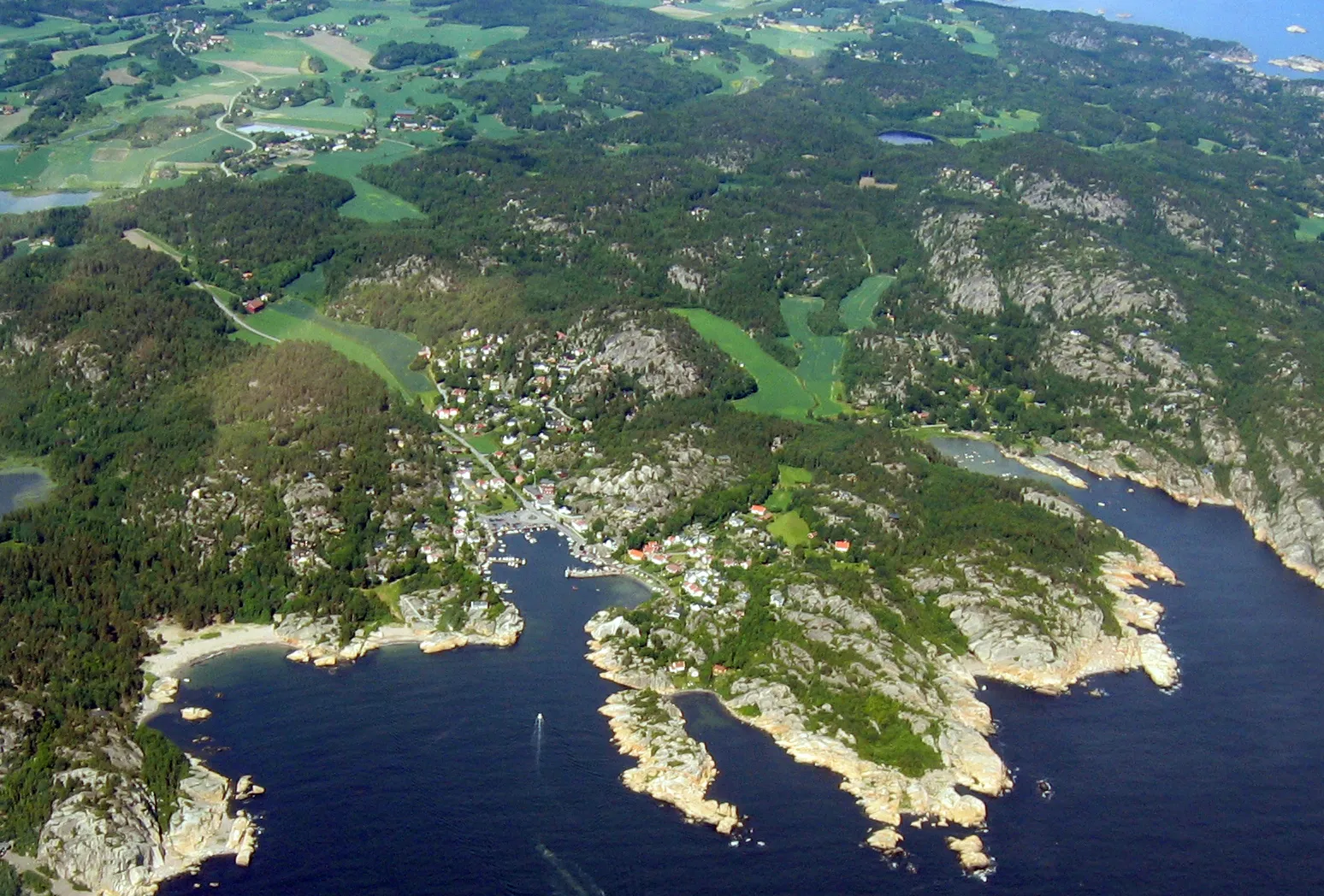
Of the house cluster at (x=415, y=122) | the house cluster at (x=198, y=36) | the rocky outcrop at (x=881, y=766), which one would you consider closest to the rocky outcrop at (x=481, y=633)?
the rocky outcrop at (x=881, y=766)

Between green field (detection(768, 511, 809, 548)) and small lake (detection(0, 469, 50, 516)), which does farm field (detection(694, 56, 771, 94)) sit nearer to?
green field (detection(768, 511, 809, 548))

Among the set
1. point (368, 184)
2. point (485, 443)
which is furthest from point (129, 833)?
point (368, 184)

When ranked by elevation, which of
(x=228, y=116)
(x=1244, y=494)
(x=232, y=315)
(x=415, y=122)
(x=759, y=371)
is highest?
(x=1244, y=494)

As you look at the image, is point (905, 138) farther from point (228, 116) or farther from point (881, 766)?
point (881, 766)

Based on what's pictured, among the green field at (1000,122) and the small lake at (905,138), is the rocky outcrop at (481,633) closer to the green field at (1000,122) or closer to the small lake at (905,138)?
the small lake at (905,138)

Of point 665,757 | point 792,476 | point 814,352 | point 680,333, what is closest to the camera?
point 665,757

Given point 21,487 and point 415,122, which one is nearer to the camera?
point 21,487
